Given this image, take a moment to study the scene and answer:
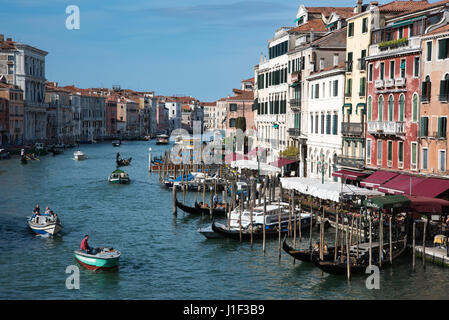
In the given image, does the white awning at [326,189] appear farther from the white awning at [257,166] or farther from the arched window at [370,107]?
the white awning at [257,166]

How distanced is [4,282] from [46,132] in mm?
71051

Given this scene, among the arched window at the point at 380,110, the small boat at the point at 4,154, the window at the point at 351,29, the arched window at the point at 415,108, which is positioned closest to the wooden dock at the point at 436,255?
the arched window at the point at 415,108

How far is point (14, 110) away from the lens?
7031 centimetres

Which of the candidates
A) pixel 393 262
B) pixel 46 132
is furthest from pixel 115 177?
pixel 46 132

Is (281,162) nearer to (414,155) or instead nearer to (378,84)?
(378,84)

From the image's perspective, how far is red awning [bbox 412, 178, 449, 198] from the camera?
61.9 feet

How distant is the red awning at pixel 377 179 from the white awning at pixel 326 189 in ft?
2.33

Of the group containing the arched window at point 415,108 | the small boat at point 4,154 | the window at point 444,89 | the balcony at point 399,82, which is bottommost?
the small boat at point 4,154

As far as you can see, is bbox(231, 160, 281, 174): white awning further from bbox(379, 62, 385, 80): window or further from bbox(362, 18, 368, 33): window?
bbox(379, 62, 385, 80): window

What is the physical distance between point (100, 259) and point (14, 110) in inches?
2205

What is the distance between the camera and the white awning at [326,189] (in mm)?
20859

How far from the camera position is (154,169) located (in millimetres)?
47781

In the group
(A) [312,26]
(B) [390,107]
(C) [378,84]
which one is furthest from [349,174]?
(A) [312,26]
